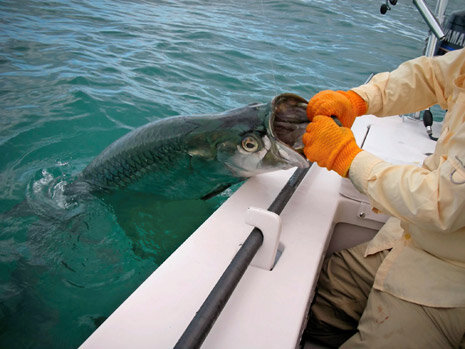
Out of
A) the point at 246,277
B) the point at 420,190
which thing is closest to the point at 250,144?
the point at 246,277

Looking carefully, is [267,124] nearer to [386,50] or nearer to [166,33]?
[166,33]

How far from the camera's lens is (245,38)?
9.15m

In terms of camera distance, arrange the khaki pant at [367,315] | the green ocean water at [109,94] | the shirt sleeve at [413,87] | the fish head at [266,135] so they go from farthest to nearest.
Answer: the green ocean water at [109,94] → the shirt sleeve at [413,87] → the fish head at [266,135] → the khaki pant at [367,315]

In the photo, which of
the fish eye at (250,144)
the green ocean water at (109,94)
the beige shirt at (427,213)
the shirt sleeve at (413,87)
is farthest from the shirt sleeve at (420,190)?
the green ocean water at (109,94)

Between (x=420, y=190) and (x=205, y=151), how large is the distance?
1.25 metres

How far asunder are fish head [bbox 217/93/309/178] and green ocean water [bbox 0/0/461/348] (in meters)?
0.97

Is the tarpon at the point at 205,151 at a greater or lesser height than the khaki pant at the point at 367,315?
greater

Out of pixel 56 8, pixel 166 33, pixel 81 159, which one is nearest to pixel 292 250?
pixel 81 159

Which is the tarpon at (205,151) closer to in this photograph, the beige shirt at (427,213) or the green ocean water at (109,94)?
the green ocean water at (109,94)

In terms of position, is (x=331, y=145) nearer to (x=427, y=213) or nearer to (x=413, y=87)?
(x=427, y=213)

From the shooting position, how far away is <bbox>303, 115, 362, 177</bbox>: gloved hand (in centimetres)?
183

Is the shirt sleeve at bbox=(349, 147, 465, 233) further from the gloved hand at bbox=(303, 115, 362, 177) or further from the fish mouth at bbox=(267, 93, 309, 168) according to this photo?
the fish mouth at bbox=(267, 93, 309, 168)

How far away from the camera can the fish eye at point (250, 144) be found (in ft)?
6.93

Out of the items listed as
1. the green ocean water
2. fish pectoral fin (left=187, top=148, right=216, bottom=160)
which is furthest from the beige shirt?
the green ocean water
